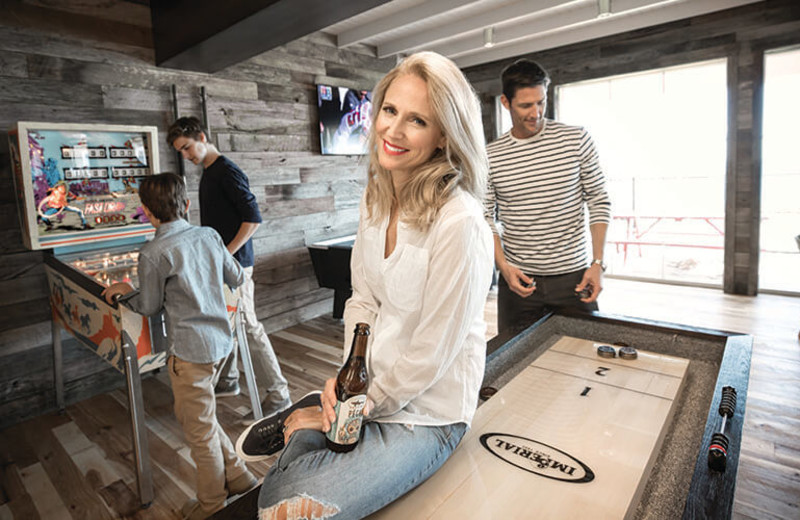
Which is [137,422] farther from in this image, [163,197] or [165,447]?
[163,197]

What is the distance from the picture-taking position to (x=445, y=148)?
1196mm

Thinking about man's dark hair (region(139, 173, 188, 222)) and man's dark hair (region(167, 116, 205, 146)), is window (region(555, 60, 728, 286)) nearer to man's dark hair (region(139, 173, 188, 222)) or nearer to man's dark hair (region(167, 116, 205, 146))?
man's dark hair (region(167, 116, 205, 146))

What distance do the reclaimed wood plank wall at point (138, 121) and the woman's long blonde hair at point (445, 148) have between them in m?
2.63

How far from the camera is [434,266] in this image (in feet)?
Answer: 3.52

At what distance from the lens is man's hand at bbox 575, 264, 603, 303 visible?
1964 mm

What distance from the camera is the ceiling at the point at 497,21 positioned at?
157 inches

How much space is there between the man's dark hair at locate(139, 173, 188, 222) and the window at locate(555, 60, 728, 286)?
Result: 479 cm

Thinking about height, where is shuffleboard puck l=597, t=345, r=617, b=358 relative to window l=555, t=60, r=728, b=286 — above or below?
below

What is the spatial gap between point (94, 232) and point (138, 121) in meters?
0.96

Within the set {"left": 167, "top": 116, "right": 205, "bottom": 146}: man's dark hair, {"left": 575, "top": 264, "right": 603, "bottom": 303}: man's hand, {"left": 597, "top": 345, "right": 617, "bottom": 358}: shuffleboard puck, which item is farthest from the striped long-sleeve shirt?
{"left": 167, "top": 116, "right": 205, "bottom": 146}: man's dark hair

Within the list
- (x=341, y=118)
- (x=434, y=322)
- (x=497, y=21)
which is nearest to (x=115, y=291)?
(x=434, y=322)

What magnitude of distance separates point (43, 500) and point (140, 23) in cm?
284

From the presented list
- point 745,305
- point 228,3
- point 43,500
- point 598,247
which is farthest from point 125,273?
point 745,305

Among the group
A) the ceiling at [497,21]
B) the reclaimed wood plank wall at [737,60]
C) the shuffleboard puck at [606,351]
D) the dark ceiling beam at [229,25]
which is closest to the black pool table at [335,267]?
the dark ceiling beam at [229,25]
